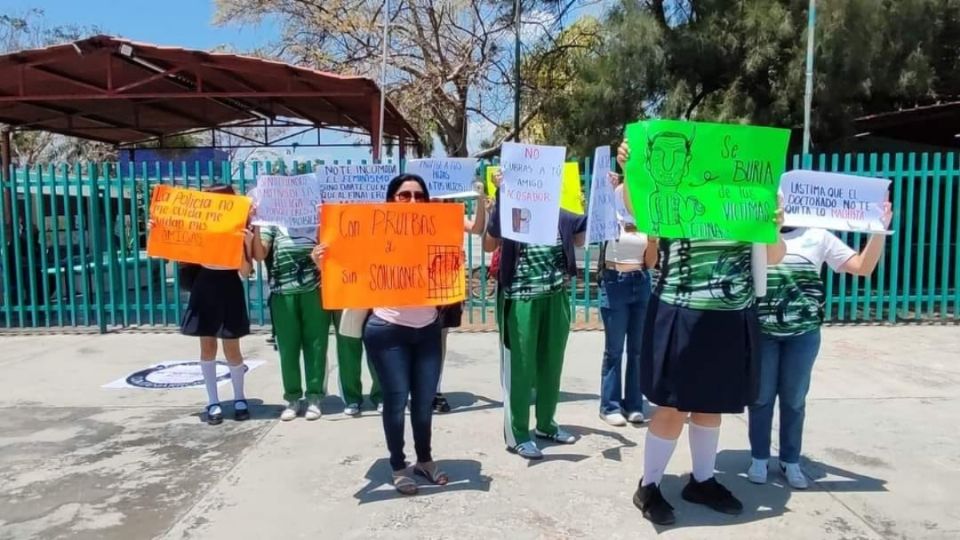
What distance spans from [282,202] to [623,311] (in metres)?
2.47

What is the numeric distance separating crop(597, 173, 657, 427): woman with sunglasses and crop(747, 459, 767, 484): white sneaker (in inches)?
43.5

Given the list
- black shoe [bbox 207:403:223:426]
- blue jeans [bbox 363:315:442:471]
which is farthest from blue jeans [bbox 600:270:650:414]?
black shoe [bbox 207:403:223:426]

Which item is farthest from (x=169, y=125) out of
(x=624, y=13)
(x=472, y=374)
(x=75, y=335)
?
(x=472, y=374)

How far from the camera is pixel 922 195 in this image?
8.91 meters

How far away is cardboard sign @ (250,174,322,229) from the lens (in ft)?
17.3

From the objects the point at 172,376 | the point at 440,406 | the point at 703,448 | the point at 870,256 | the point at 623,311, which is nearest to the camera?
the point at 703,448

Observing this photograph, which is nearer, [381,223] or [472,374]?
[381,223]

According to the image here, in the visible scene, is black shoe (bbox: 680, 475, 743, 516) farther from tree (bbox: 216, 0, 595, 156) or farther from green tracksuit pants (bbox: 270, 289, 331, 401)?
tree (bbox: 216, 0, 595, 156)

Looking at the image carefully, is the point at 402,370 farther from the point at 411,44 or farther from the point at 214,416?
the point at 411,44

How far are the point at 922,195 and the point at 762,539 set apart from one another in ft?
22.7

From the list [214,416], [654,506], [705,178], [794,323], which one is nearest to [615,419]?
[654,506]

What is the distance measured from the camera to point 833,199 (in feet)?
13.2

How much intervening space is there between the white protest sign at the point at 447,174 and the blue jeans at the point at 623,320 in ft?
3.89

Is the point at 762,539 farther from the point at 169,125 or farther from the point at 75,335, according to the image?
the point at 169,125
